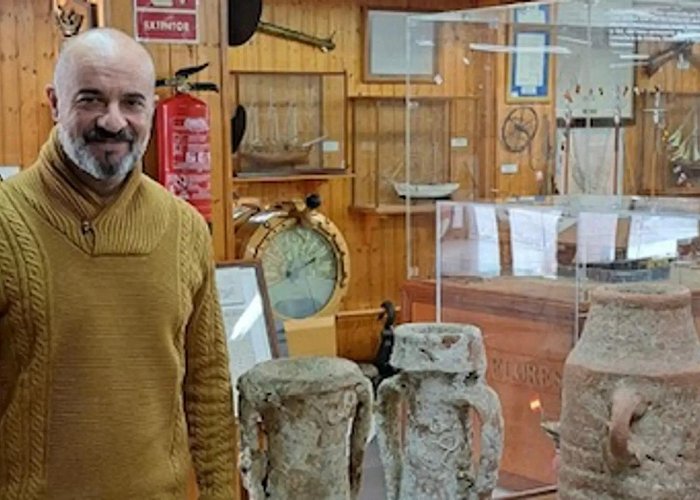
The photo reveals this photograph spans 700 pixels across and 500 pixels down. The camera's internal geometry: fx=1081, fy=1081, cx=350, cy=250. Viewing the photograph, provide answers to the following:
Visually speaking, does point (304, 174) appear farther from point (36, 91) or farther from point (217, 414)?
point (217, 414)

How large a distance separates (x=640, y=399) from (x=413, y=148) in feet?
16.1

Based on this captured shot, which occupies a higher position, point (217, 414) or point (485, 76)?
point (485, 76)

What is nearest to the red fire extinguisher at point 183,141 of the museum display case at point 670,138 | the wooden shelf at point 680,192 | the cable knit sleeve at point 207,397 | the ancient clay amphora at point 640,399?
the cable knit sleeve at point 207,397

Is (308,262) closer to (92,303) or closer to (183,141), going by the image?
(183,141)

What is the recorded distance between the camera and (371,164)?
7414 millimetres

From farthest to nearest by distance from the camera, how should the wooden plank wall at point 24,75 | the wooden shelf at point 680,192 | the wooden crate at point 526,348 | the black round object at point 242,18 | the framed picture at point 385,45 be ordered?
the framed picture at point 385,45 < the wooden plank wall at point 24,75 < the wooden shelf at point 680,192 < the wooden crate at point 526,348 < the black round object at point 242,18

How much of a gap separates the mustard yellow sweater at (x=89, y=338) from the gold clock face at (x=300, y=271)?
3.96 meters

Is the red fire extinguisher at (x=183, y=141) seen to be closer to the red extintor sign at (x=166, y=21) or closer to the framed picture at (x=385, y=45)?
the red extintor sign at (x=166, y=21)


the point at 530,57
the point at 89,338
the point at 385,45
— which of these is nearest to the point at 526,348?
the point at 89,338

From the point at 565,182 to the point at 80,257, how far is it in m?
4.22

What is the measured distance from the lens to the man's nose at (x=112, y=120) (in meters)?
1.70

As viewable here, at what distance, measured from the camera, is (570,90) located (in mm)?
5633

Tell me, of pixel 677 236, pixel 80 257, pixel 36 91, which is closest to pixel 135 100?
pixel 80 257

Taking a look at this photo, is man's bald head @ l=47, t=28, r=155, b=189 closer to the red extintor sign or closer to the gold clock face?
the red extintor sign
